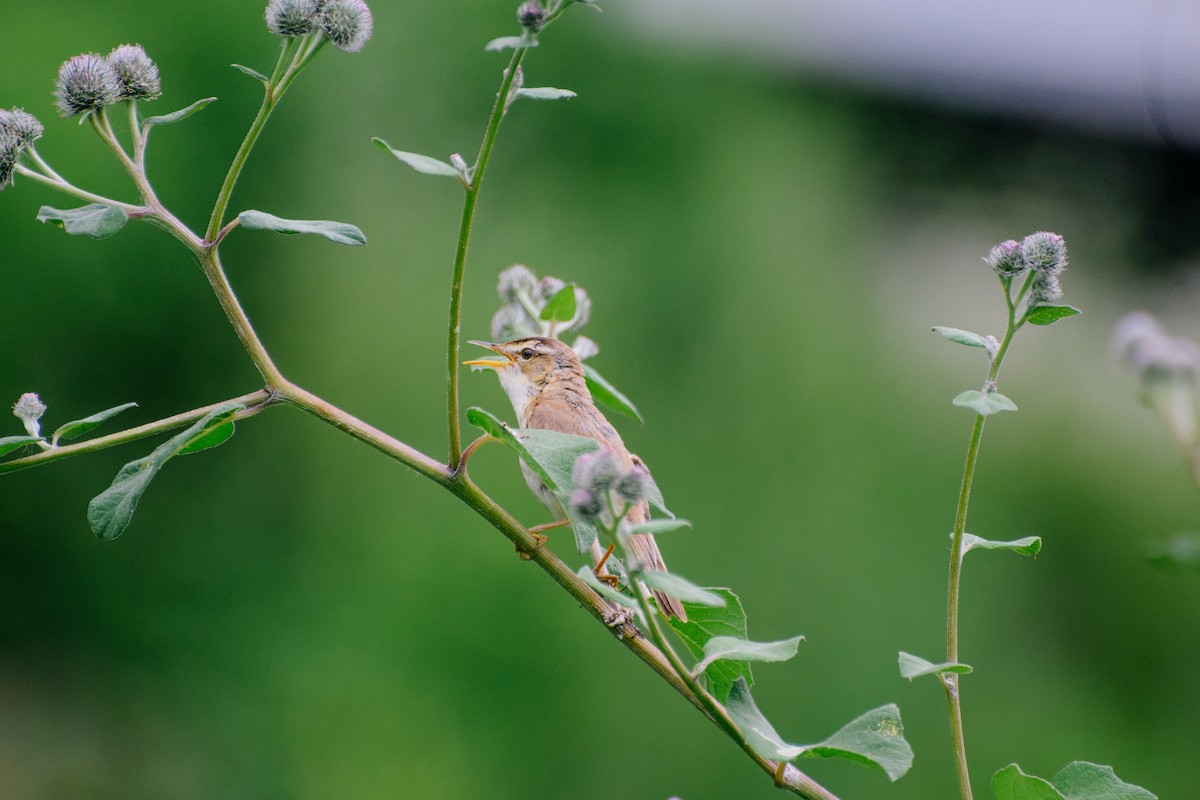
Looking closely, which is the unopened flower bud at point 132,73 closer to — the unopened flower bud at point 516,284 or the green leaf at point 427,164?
the green leaf at point 427,164

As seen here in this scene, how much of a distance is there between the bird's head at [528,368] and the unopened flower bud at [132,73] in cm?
134

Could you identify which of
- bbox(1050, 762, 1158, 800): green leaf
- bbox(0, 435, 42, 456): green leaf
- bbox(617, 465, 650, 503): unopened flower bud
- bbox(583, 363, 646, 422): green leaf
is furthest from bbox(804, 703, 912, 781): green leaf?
bbox(0, 435, 42, 456): green leaf

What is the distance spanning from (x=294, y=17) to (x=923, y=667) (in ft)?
2.84

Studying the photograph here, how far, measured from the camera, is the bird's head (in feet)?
8.38

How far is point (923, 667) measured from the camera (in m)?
0.94

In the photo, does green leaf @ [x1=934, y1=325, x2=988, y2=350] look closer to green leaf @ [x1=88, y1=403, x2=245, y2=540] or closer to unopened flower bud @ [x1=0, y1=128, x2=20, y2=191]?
green leaf @ [x1=88, y1=403, x2=245, y2=540]

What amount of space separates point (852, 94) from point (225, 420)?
836 centimetres

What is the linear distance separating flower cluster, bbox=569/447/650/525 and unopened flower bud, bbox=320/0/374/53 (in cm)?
51

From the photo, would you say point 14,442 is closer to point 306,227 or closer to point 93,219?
point 93,219

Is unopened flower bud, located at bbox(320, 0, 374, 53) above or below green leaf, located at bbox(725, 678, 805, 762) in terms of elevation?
above

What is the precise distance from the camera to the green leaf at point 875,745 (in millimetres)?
910

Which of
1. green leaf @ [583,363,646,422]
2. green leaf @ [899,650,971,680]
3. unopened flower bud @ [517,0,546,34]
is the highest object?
unopened flower bud @ [517,0,546,34]

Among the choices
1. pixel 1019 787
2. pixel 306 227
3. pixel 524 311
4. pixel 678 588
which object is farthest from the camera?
pixel 524 311

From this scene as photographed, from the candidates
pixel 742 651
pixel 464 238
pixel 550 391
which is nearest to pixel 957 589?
pixel 742 651
